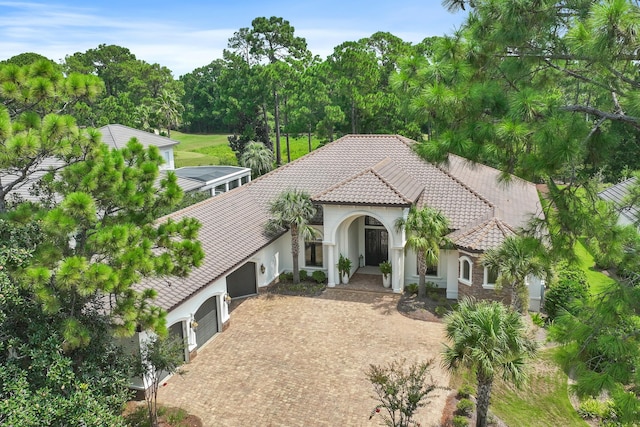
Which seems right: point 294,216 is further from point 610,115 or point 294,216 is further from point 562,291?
point 610,115

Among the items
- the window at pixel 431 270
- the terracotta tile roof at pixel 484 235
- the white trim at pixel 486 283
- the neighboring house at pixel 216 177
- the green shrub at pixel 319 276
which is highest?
the neighboring house at pixel 216 177

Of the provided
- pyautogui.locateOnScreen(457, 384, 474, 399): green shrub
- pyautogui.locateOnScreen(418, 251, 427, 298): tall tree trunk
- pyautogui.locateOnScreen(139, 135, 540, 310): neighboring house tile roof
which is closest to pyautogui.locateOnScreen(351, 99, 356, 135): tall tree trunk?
pyautogui.locateOnScreen(139, 135, 540, 310): neighboring house tile roof

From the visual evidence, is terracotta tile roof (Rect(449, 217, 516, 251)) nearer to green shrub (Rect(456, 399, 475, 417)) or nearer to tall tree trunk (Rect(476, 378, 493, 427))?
green shrub (Rect(456, 399, 475, 417))

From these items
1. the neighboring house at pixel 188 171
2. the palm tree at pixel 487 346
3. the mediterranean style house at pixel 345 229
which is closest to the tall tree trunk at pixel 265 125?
the neighboring house at pixel 188 171

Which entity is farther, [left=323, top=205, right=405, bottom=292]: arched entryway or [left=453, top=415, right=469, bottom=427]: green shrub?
[left=323, top=205, right=405, bottom=292]: arched entryway

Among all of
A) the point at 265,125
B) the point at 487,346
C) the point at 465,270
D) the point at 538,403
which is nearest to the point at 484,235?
the point at 465,270

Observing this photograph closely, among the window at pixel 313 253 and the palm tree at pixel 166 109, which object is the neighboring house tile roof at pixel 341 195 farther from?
the palm tree at pixel 166 109
